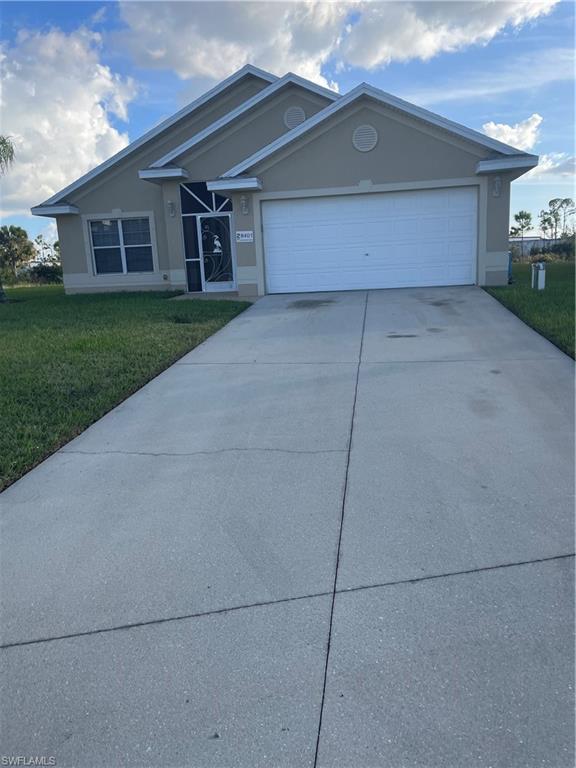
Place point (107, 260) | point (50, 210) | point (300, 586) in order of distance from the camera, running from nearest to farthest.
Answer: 1. point (300, 586)
2. point (50, 210)
3. point (107, 260)

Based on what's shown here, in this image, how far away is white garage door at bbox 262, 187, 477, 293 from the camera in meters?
14.9

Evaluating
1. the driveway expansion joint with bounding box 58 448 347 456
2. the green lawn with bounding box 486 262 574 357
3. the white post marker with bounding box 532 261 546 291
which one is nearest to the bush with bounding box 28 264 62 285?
the green lawn with bounding box 486 262 574 357

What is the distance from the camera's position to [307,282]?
15641 mm

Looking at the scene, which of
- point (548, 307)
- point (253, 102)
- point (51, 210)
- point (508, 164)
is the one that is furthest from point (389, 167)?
point (51, 210)

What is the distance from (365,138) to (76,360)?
1004 cm

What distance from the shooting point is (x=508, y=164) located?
13.8 meters

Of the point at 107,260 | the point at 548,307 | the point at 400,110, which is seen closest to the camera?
the point at 548,307

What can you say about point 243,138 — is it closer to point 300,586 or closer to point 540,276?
point 540,276

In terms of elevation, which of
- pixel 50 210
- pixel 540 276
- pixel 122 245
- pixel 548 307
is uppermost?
pixel 50 210

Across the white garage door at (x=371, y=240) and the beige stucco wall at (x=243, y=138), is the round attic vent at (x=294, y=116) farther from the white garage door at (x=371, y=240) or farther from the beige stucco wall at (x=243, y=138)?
the white garage door at (x=371, y=240)

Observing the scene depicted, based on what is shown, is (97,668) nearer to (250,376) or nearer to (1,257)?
(250,376)

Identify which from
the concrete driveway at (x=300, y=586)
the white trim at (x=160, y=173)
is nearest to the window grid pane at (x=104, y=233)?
the white trim at (x=160, y=173)

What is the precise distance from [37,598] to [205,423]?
9.29 ft

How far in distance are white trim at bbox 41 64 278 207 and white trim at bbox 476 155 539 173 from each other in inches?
307
